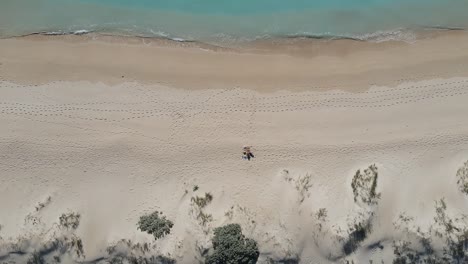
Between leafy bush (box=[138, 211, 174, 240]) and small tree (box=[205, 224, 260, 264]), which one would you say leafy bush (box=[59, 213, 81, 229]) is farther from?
small tree (box=[205, 224, 260, 264])

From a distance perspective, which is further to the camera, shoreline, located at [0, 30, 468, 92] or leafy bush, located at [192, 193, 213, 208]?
shoreline, located at [0, 30, 468, 92]

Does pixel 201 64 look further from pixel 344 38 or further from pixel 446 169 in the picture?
pixel 446 169

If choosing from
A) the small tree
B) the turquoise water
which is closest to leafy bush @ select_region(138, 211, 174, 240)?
the small tree

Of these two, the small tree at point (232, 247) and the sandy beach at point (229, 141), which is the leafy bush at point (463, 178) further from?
the small tree at point (232, 247)

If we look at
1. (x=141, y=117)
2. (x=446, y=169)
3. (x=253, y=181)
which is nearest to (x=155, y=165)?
(x=141, y=117)

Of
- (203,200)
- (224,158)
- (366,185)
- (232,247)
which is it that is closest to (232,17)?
(224,158)

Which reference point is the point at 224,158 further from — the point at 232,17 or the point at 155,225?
the point at 232,17
